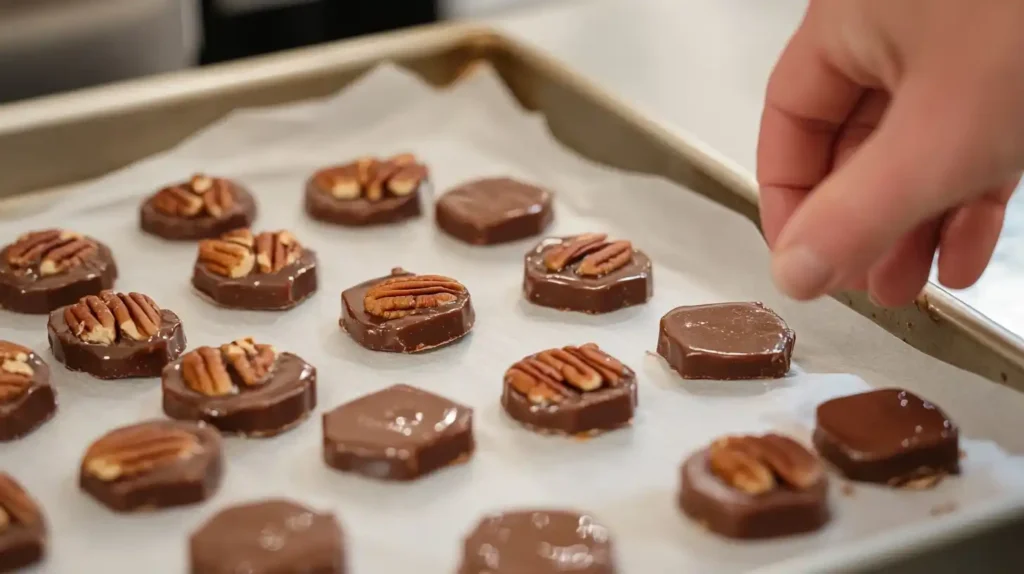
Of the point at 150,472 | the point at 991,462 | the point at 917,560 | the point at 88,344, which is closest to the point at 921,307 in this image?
the point at 991,462

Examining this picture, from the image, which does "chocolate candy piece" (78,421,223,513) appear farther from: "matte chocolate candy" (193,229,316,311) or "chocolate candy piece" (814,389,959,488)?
"chocolate candy piece" (814,389,959,488)

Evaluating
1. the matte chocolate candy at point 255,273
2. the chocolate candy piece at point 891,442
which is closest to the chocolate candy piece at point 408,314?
the matte chocolate candy at point 255,273

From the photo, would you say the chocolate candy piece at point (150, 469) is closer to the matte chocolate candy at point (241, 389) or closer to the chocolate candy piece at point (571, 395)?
the matte chocolate candy at point (241, 389)

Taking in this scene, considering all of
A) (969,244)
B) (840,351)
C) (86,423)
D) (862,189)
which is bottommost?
(86,423)

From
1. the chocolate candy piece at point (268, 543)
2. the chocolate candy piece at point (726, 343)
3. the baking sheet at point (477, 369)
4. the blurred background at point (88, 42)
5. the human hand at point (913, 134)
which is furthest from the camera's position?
the blurred background at point (88, 42)

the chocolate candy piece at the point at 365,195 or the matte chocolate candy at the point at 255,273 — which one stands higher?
the chocolate candy piece at the point at 365,195

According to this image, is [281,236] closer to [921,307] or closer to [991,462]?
[921,307]


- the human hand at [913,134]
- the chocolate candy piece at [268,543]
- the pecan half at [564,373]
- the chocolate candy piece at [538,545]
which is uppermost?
the human hand at [913,134]

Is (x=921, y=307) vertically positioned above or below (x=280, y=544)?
above
